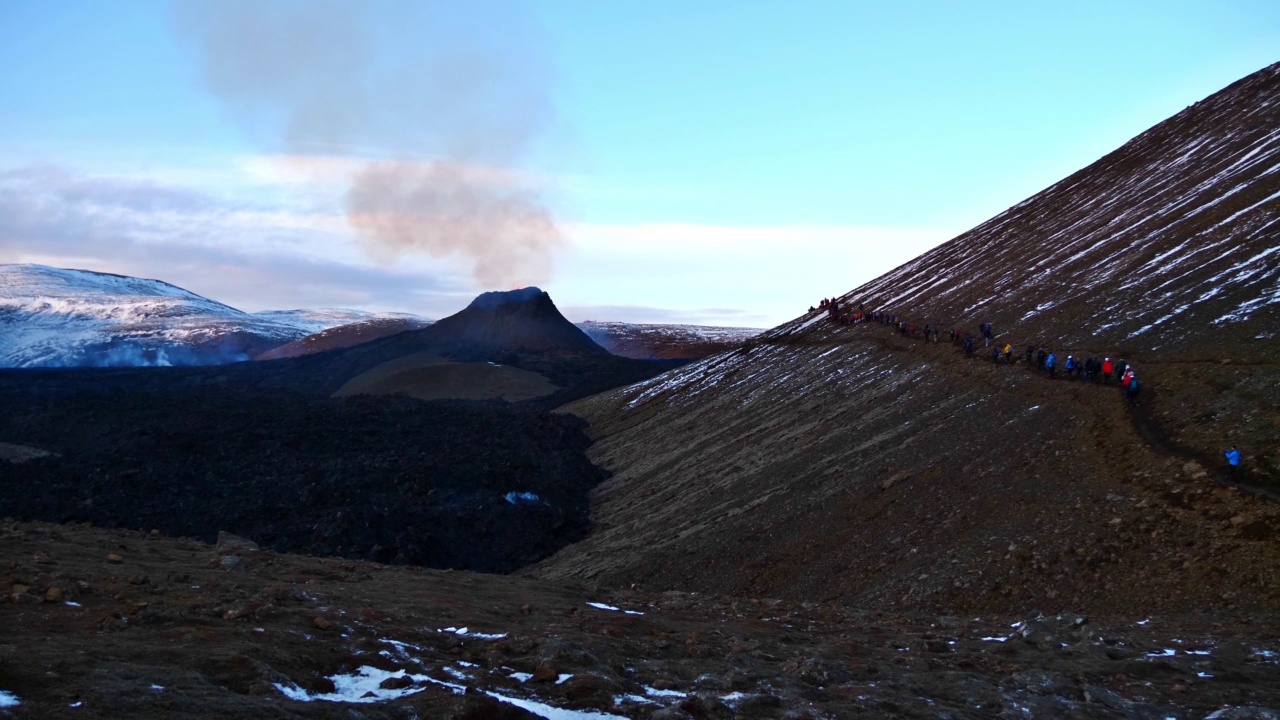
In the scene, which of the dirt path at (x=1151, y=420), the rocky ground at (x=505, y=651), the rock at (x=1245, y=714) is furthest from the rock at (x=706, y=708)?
the dirt path at (x=1151, y=420)

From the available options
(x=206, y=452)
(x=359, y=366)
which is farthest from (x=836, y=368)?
(x=359, y=366)

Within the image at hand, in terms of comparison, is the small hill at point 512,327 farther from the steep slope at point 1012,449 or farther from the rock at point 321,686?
the rock at point 321,686

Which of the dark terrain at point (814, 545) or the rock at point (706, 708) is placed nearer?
the rock at point (706, 708)

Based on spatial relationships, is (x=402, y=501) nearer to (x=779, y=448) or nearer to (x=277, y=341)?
(x=779, y=448)

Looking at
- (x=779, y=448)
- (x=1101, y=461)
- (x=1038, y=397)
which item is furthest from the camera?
(x=779, y=448)

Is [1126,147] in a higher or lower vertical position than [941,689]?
higher

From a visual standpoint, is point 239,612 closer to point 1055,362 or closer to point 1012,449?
point 1012,449
